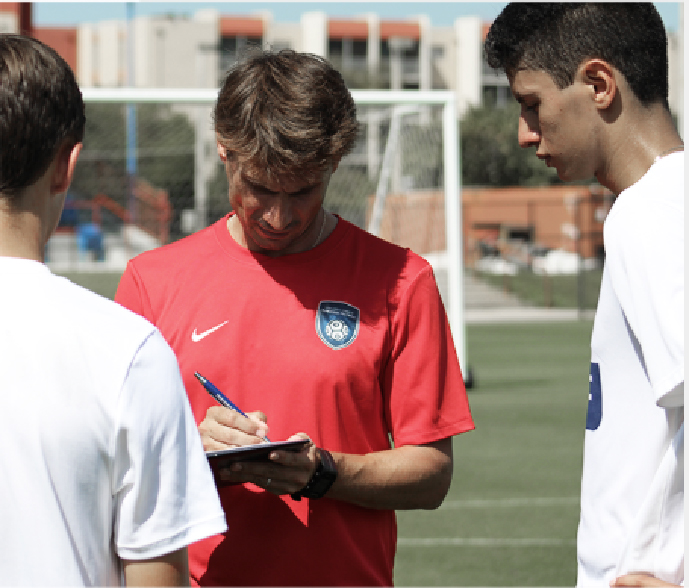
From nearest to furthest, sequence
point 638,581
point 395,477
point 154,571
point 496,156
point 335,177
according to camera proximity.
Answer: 1. point 154,571
2. point 638,581
3. point 395,477
4. point 335,177
5. point 496,156

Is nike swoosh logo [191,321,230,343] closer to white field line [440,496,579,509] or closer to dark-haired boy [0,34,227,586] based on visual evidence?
dark-haired boy [0,34,227,586]

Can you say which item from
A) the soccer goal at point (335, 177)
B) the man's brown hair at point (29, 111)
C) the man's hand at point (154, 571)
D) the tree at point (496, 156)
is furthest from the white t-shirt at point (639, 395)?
the tree at point (496, 156)

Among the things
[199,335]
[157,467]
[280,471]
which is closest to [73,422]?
[157,467]

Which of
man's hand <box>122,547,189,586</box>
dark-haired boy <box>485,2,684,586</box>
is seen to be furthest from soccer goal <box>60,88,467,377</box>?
man's hand <box>122,547,189,586</box>

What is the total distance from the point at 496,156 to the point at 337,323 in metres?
48.1

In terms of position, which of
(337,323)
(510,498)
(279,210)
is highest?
(279,210)

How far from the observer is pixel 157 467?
142 centimetres

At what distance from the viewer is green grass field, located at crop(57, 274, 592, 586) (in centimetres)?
491

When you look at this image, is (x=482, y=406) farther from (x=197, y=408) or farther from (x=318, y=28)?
(x=318, y=28)

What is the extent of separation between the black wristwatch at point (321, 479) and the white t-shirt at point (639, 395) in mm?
526

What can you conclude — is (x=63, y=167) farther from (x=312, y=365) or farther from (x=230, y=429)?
(x=312, y=365)

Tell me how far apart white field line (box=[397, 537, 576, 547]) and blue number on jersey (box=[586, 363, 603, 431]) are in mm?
3605

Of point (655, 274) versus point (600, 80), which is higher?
point (600, 80)

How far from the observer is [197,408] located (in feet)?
7.23
